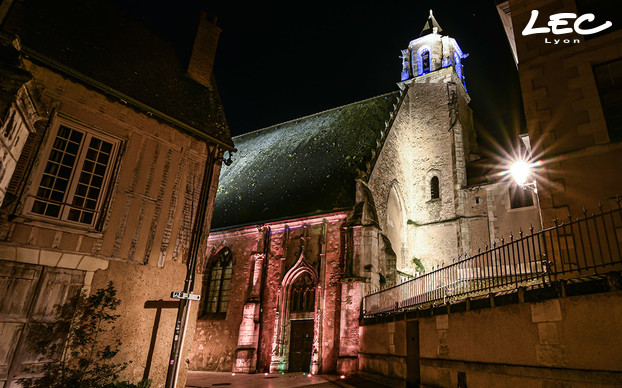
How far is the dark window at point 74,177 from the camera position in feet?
21.8

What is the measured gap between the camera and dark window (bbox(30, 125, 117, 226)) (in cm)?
663

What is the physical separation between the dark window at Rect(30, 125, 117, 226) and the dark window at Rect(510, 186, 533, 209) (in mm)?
14849

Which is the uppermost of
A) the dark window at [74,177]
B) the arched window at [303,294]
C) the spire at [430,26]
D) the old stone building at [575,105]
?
the spire at [430,26]

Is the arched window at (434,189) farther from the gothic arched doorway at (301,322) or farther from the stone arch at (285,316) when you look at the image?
the gothic arched doorway at (301,322)

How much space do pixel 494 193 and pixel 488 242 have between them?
2.23 meters

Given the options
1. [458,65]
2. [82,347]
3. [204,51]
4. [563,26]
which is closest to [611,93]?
[563,26]

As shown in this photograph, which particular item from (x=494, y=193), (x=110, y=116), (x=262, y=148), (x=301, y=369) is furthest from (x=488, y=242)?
(x=110, y=116)

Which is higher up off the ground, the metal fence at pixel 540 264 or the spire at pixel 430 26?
the spire at pixel 430 26

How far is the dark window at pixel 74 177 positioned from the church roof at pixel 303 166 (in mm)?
8335

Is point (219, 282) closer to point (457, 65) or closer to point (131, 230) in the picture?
point (131, 230)

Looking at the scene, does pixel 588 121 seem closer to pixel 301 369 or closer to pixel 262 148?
pixel 301 369

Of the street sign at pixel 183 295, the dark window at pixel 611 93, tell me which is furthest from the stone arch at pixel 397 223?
the street sign at pixel 183 295

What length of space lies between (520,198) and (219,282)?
13310mm

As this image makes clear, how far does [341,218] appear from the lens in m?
13.9
